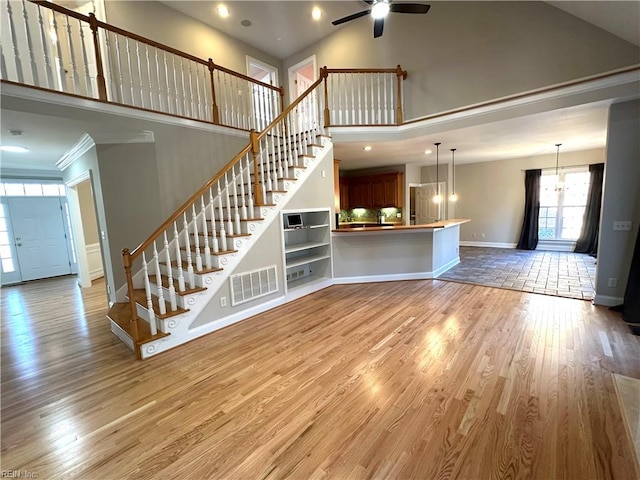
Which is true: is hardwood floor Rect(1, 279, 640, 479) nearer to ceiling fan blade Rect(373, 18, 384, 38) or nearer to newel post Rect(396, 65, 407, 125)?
newel post Rect(396, 65, 407, 125)

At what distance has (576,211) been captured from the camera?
719cm

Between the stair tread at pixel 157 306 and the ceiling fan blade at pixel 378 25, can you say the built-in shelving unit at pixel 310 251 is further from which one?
the ceiling fan blade at pixel 378 25

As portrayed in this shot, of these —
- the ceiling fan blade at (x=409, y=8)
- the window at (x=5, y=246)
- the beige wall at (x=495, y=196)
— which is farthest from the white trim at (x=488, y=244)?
the window at (x=5, y=246)

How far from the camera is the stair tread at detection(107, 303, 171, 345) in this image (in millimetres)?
2784

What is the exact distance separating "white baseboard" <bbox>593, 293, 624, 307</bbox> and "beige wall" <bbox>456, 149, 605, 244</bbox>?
4.75m

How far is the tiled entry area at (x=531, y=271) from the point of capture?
4396mm

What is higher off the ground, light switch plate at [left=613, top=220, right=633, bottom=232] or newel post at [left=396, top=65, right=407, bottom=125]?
newel post at [left=396, top=65, right=407, bottom=125]

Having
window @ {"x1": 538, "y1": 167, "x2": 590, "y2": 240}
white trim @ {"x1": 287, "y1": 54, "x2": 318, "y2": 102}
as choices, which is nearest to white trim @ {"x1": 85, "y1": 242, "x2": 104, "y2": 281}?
Answer: white trim @ {"x1": 287, "y1": 54, "x2": 318, "y2": 102}

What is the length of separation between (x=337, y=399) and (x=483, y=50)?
5.06 meters

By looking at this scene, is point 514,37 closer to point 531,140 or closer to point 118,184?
point 531,140

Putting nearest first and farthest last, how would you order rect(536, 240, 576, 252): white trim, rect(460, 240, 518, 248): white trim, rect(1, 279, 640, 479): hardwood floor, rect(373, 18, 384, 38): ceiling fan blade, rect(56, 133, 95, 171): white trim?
rect(1, 279, 640, 479): hardwood floor
rect(373, 18, 384, 38): ceiling fan blade
rect(56, 133, 95, 171): white trim
rect(536, 240, 576, 252): white trim
rect(460, 240, 518, 248): white trim

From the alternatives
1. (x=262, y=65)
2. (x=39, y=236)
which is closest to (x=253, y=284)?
(x=262, y=65)

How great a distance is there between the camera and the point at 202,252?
11.8ft

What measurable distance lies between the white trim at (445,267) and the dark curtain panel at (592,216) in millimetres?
3609
